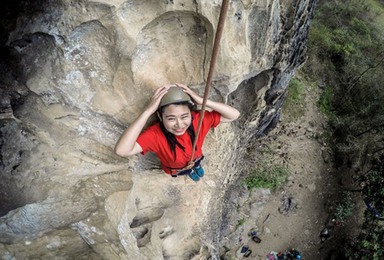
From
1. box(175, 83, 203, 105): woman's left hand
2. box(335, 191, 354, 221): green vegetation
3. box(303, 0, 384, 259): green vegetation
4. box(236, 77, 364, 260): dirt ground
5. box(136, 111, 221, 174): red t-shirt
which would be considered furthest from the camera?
box(335, 191, 354, 221): green vegetation

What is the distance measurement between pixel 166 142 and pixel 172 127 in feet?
0.94

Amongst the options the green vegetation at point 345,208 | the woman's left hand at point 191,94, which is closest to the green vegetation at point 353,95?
the green vegetation at point 345,208

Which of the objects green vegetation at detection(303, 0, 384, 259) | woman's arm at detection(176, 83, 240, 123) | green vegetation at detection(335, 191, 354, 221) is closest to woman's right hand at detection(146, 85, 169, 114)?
woman's arm at detection(176, 83, 240, 123)

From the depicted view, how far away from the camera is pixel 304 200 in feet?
26.7

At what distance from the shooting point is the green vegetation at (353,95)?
7387 mm

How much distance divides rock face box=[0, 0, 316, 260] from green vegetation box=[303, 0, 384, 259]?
19.5 feet

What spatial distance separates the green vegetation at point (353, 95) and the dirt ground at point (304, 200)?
1.37 ft

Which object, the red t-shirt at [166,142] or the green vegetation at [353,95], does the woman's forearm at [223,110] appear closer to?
the red t-shirt at [166,142]

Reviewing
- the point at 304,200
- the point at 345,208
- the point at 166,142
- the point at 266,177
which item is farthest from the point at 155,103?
the point at 345,208

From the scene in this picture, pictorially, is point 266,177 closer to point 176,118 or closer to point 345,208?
point 345,208

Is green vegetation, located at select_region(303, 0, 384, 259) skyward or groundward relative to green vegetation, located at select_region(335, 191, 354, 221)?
skyward

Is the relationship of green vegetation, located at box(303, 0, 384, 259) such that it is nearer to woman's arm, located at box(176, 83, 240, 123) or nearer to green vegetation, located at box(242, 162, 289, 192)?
green vegetation, located at box(242, 162, 289, 192)

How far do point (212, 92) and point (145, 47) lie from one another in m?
1.14

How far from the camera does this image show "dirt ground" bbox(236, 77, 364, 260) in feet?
24.8
